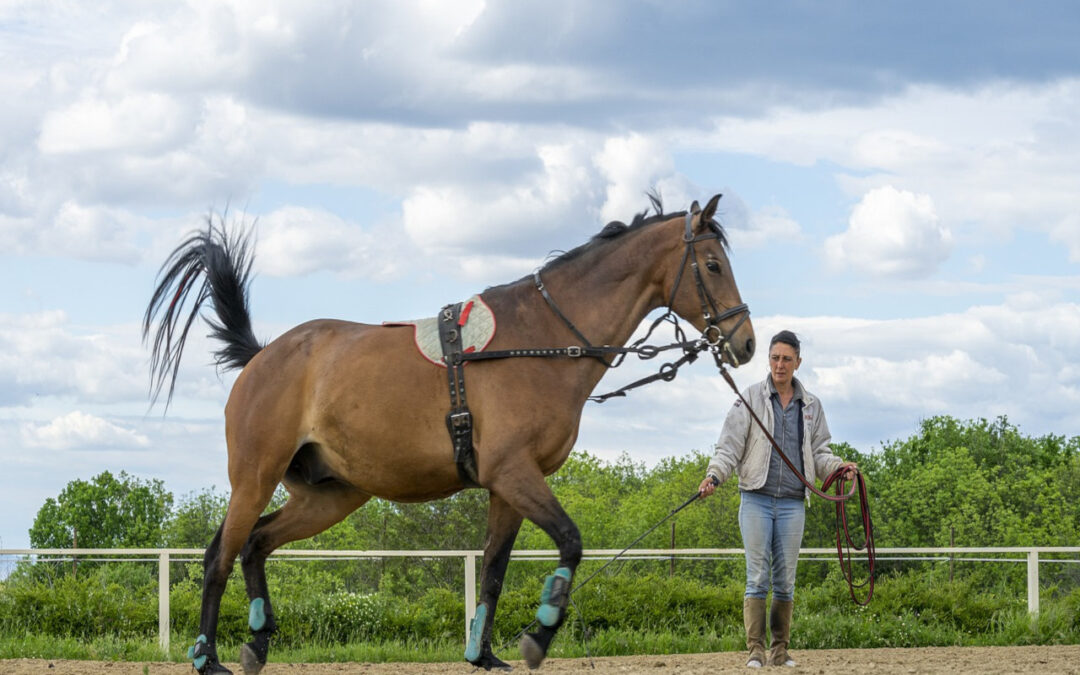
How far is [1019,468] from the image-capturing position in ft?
125

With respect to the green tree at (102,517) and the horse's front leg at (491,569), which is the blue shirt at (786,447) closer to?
the horse's front leg at (491,569)

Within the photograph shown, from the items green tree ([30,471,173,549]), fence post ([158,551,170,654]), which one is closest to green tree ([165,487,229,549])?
green tree ([30,471,173,549])

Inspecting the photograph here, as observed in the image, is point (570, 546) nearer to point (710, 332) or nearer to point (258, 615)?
point (710, 332)

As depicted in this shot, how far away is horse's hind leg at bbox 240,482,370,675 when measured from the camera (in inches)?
258

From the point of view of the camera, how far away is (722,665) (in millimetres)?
8172

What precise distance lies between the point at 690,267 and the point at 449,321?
129cm

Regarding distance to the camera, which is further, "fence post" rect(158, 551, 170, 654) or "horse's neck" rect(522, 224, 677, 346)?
"fence post" rect(158, 551, 170, 654)

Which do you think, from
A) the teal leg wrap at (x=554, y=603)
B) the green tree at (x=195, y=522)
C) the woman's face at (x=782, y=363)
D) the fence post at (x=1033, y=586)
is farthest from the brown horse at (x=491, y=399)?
the green tree at (x=195, y=522)

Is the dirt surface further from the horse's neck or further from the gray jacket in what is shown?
the horse's neck

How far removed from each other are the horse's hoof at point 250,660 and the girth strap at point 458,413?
175cm

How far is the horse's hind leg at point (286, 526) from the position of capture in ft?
21.5

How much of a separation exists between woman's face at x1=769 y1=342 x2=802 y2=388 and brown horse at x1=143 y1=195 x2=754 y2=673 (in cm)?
123

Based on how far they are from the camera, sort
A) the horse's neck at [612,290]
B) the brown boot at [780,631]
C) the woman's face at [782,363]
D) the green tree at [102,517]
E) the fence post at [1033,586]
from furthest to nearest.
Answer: the green tree at [102,517], the fence post at [1033,586], the brown boot at [780,631], the woman's face at [782,363], the horse's neck at [612,290]

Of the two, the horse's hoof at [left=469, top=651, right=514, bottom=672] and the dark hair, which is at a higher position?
the dark hair
